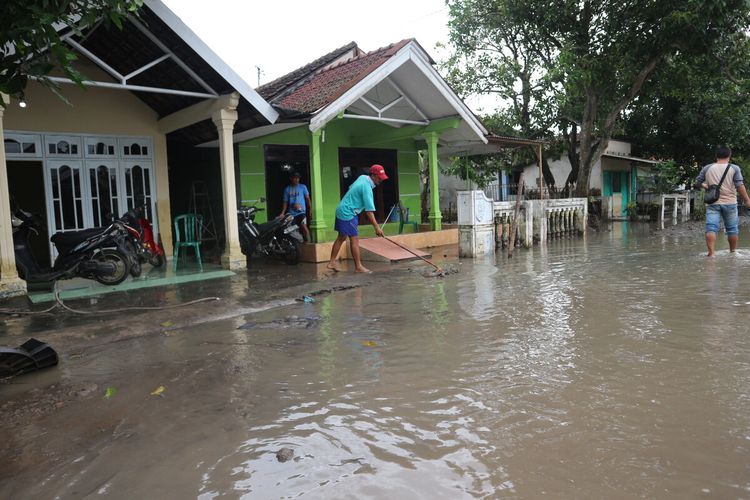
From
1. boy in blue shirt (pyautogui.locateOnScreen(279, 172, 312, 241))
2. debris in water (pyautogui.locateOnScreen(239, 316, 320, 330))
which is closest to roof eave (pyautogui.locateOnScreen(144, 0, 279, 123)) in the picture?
boy in blue shirt (pyautogui.locateOnScreen(279, 172, 312, 241))

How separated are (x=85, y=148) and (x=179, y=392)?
793 cm

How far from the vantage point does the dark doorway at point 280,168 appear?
12523 mm

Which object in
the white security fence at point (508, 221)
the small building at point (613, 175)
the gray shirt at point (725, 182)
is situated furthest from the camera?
the small building at point (613, 175)

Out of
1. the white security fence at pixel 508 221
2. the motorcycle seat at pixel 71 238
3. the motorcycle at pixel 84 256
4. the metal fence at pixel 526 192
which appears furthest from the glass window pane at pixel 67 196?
the metal fence at pixel 526 192

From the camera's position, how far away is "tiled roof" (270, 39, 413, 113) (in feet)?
33.4

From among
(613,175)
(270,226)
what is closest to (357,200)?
A: (270,226)

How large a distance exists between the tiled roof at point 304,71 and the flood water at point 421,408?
28.7ft

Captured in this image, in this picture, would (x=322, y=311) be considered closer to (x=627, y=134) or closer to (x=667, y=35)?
(x=667, y=35)

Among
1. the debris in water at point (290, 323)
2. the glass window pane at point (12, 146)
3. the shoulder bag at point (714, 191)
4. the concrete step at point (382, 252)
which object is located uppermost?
the glass window pane at point (12, 146)

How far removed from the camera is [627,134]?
2481cm

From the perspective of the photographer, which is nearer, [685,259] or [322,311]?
[322,311]

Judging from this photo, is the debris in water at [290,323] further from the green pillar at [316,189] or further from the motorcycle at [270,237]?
the green pillar at [316,189]

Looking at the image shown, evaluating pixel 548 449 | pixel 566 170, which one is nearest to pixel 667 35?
pixel 566 170

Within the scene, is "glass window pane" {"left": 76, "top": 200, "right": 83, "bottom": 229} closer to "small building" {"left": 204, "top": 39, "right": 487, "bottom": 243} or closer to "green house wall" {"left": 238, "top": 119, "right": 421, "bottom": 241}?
"small building" {"left": 204, "top": 39, "right": 487, "bottom": 243}
